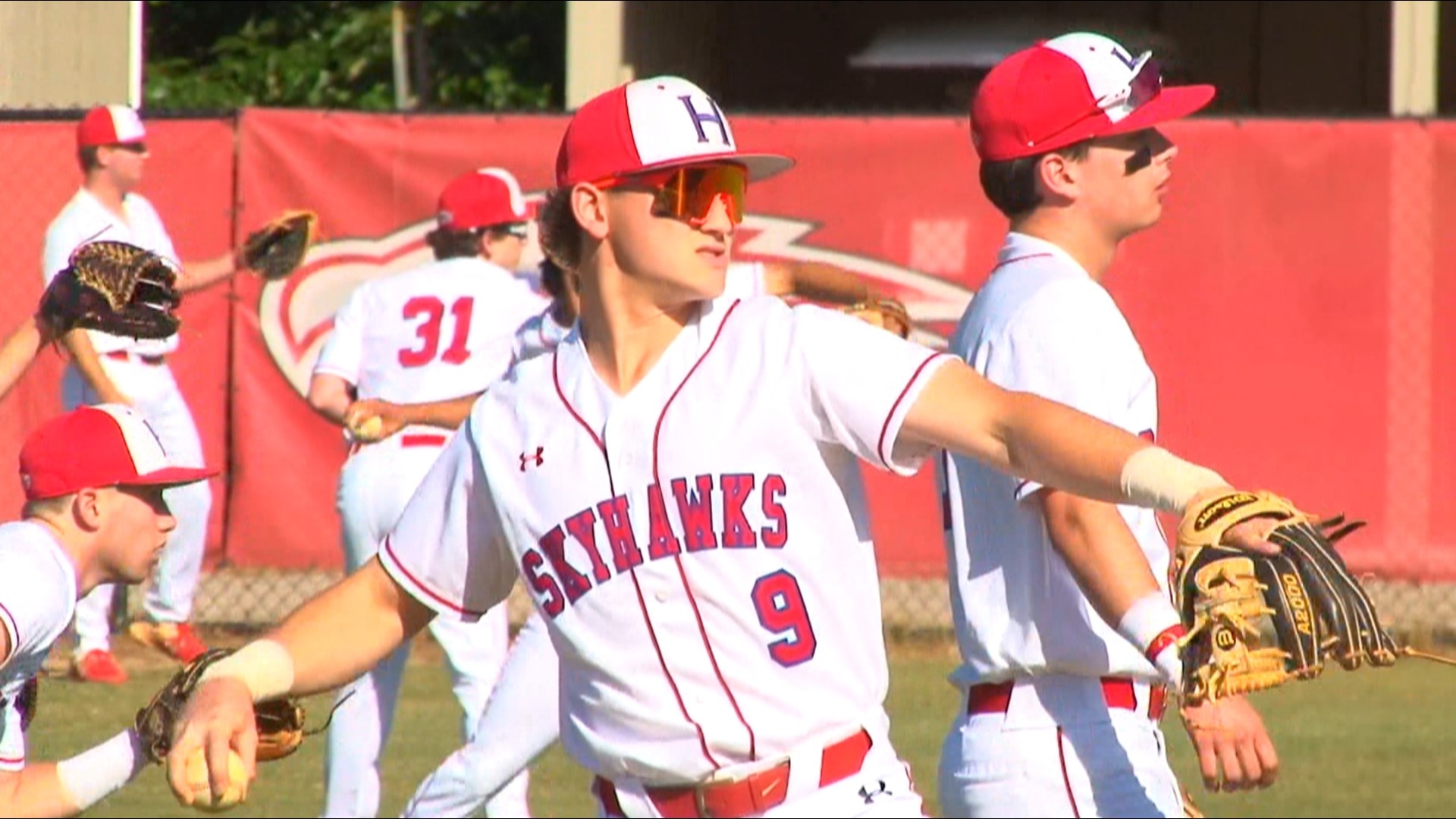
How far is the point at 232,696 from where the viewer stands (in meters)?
3.69

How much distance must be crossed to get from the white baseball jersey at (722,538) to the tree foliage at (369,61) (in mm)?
14686

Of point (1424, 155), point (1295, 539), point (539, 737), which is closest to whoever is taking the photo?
point (1295, 539)

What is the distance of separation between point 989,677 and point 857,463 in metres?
0.64

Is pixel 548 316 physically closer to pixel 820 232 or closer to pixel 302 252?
pixel 302 252

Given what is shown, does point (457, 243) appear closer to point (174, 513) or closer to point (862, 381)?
point (174, 513)

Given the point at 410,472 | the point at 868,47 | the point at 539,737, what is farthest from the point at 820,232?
the point at 868,47

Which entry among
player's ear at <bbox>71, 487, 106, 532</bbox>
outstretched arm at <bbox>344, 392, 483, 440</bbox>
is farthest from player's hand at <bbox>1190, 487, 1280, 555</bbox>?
outstretched arm at <bbox>344, 392, 483, 440</bbox>

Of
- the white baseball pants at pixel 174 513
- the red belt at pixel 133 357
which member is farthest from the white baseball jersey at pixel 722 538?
the red belt at pixel 133 357

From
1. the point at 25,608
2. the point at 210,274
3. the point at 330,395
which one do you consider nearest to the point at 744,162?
the point at 25,608

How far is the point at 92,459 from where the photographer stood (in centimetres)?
531

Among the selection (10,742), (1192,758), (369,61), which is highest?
(369,61)

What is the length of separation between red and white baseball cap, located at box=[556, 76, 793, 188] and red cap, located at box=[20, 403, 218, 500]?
5.49ft

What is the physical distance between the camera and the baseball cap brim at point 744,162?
389 cm

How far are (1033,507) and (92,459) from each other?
2091 mm
